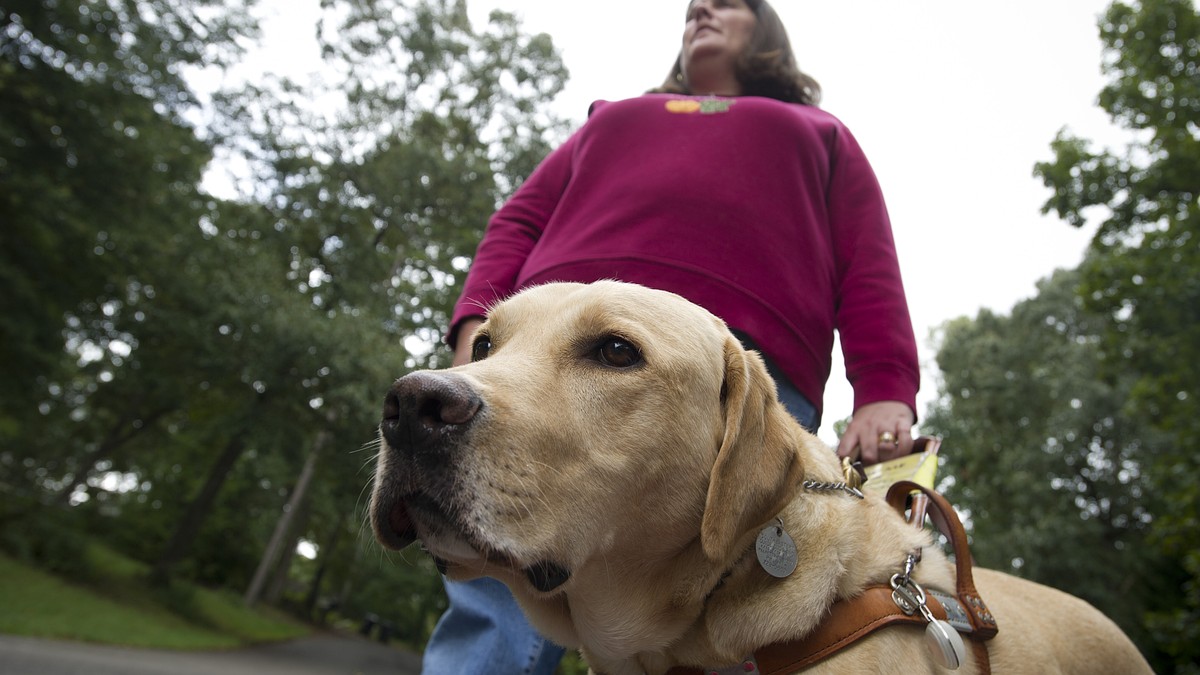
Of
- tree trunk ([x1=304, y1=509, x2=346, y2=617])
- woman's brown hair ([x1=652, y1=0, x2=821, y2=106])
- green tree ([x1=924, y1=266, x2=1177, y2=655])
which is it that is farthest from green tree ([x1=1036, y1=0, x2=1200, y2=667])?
tree trunk ([x1=304, y1=509, x2=346, y2=617])

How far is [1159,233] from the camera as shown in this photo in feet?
39.5

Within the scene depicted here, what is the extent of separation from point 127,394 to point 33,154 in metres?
10.8

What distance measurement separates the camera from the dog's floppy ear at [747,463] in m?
1.87

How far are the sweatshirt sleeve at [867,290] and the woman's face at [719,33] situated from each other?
650 mm

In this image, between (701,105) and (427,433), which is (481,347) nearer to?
(427,433)

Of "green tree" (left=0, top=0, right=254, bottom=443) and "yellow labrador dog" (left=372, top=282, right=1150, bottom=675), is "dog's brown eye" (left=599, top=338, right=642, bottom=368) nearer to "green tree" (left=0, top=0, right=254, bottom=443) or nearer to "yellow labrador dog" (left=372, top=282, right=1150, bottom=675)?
"yellow labrador dog" (left=372, top=282, right=1150, bottom=675)

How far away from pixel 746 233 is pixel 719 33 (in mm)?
1259

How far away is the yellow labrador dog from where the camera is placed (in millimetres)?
1725

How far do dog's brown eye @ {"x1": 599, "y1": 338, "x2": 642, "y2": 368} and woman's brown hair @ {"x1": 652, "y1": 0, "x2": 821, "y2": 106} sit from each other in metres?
1.91

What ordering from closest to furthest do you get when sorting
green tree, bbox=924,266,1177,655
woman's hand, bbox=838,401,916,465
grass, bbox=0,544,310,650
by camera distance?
woman's hand, bbox=838,401,916,465 → grass, bbox=0,544,310,650 → green tree, bbox=924,266,1177,655

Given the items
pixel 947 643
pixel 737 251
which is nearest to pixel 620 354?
pixel 737 251

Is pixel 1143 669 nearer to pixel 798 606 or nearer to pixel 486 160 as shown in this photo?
pixel 798 606

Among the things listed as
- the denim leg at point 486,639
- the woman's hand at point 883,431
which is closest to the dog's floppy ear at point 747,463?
the woman's hand at point 883,431

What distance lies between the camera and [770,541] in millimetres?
1901
